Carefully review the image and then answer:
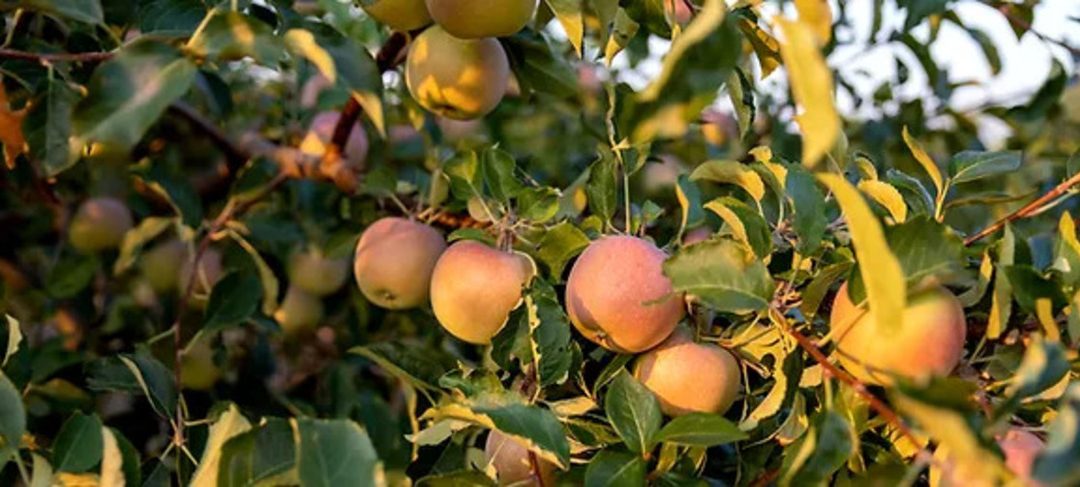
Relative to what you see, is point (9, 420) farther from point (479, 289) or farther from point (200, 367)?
point (200, 367)

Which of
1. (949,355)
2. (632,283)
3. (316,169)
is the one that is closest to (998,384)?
(949,355)

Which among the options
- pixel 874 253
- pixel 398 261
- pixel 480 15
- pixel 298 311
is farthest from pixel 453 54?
pixel 298 311

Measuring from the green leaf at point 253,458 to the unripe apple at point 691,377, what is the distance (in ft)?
0.94

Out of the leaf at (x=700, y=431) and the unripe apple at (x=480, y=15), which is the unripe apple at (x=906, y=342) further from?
the unripe apple at (x=480, y=15)

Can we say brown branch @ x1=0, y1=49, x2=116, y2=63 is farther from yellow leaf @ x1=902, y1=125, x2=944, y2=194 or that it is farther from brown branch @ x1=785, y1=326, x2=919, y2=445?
Answer: yellow leaf @ x1=902, y1=125, x2=944, y2=194

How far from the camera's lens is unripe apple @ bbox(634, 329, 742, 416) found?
83cm

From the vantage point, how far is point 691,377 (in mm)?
832

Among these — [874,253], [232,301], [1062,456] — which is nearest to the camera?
[1062,456]

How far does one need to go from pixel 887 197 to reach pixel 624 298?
0.65 feet

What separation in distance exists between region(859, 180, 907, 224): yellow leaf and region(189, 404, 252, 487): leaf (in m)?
0.45

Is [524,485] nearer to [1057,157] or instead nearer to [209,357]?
[209,357]

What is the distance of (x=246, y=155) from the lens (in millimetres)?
1559

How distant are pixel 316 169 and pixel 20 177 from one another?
33 cm

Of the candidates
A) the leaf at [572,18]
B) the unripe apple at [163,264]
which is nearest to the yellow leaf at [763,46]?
the leaf at [572,18]
